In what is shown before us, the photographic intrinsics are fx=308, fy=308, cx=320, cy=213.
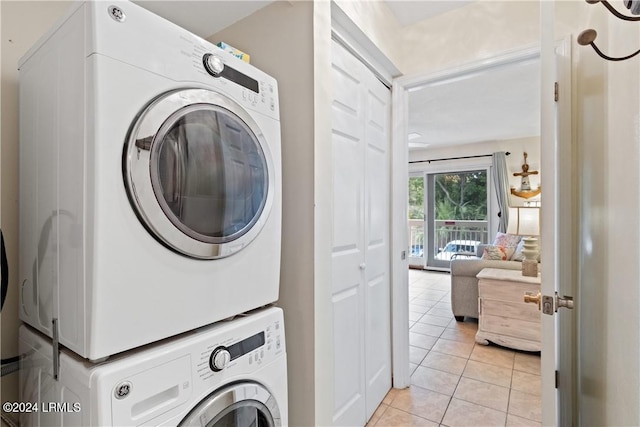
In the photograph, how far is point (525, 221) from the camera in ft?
13.7

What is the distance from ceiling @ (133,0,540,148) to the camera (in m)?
1.38

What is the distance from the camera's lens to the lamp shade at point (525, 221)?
13.4ft

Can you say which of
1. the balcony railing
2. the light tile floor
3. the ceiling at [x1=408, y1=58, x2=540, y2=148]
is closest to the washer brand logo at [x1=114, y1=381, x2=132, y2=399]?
the light tile floor

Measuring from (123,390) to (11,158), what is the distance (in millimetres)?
1006

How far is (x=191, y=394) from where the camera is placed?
0.77 meters

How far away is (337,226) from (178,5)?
1.20 metres

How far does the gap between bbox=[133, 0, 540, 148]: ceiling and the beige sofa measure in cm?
179

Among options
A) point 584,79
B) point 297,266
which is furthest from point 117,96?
point 584,79

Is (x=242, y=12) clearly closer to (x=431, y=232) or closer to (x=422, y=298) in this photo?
(x=422, y=298)

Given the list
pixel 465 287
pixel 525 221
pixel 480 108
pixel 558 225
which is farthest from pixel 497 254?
pixel 558 225

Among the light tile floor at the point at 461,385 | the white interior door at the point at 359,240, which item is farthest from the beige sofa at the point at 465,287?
the white interior door at the point at 359,240

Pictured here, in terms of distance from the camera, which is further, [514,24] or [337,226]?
[514,24]

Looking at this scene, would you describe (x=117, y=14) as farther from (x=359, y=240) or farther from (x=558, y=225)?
(x=558, y=225)

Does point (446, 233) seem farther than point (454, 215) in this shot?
Yes
